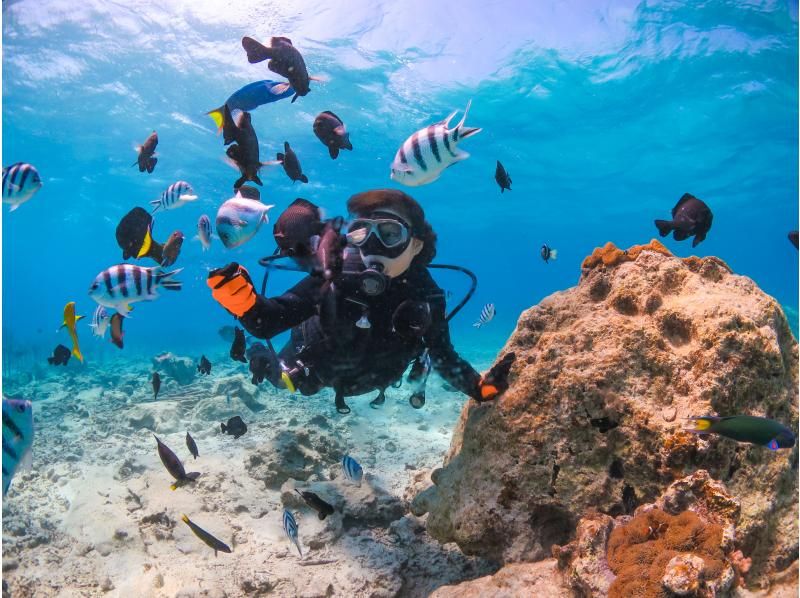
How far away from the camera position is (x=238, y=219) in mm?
3352

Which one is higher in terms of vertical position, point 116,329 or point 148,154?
point 148,154

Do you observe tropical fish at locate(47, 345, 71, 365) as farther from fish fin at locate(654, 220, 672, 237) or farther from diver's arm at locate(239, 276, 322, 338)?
fish fin at locate(654, 220, 672, 237)

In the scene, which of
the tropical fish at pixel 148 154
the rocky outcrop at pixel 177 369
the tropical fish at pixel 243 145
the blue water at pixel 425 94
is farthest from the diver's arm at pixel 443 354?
the blue water at pixel 425 94

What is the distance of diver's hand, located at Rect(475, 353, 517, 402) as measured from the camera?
3.40m

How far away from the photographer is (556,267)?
121 metres

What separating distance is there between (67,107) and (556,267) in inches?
4535

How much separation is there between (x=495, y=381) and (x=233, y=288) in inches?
77.8

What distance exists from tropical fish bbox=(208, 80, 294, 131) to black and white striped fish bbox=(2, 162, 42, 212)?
2.21 m

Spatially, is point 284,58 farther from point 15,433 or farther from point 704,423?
point 704,423

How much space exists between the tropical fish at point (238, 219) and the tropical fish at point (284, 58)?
0.94 m

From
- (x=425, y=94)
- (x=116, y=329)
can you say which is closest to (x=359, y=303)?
(x=116, y=329)

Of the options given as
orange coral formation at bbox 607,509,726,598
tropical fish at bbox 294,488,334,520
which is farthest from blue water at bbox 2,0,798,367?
orange coral formation at bbox 607,509,726,598

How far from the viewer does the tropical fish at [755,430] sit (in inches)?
87.5

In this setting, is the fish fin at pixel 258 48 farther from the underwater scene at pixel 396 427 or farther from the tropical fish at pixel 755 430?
the tropical fish at pixel 755 430
